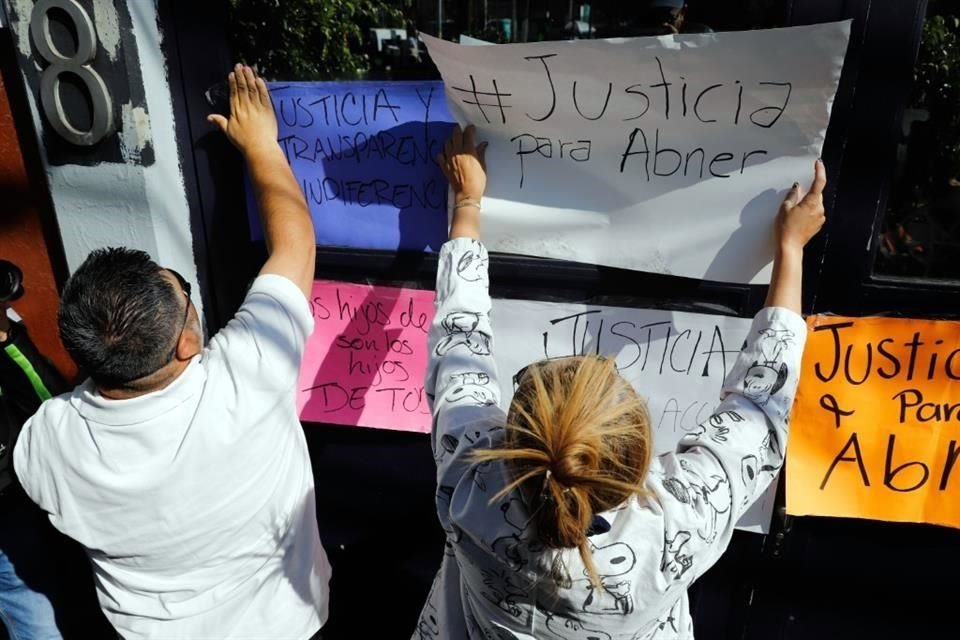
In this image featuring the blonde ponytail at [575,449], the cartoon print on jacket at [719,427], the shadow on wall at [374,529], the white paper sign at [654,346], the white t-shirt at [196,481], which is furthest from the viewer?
the shadow on wall at [374,529]

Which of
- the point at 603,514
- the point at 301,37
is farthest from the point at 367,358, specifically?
the point at 603,514

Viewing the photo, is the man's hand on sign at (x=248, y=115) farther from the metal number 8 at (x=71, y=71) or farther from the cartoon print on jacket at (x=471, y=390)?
the cartoon print on jacket at (x=471, y=390)

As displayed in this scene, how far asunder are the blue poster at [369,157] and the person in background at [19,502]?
0.67 m

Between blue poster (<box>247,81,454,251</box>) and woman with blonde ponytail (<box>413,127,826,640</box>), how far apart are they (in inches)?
21.8

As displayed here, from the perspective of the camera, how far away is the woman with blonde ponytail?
96cm

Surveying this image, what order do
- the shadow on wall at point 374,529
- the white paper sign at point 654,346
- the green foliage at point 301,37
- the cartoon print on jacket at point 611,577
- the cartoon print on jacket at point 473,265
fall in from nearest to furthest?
1. the cartoon print on jacket at point 611,577
2. the cartoon print on jacket at point 473,265
3. the white paper sign at point 654,346
4. the green foliage at point 301,37
5. the shadow on wall at point 374,529

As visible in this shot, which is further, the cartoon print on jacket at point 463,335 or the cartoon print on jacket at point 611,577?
the cartoon print on jacket at point 463,335

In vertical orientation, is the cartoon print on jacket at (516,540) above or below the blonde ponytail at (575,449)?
below

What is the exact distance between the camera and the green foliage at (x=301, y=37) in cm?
194

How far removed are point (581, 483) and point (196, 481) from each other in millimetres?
824

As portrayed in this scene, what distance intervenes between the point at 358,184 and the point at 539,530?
1.22 m

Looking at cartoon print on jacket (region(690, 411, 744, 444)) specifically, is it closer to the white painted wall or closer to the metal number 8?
the white painted wall

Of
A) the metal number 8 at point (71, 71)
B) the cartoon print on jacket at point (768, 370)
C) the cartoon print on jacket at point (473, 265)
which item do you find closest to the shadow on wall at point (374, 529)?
the cartoon print on jacket at point (473, 265)

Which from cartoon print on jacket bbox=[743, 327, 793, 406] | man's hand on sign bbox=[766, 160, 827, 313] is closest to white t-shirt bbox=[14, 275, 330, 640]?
cartoon print on jacket bbox=[743, 327, 793, 406]
